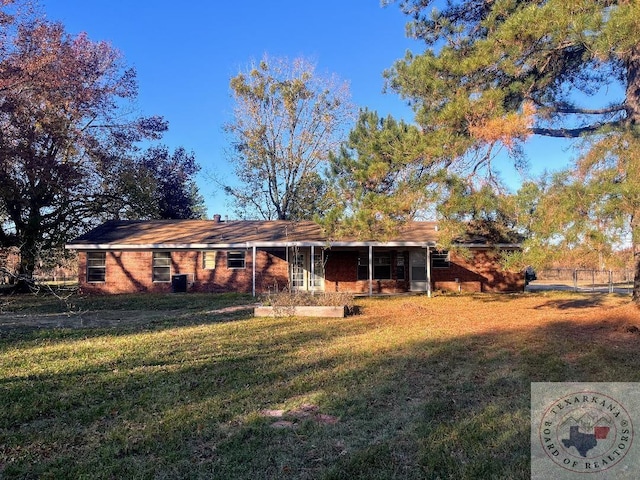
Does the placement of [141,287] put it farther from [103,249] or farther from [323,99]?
[323,99]

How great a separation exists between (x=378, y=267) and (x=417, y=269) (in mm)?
1860

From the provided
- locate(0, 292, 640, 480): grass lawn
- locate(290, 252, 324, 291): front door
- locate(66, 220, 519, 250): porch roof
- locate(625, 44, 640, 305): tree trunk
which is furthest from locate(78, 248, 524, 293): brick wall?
locate(0, 292, 640, 480): grass lawn

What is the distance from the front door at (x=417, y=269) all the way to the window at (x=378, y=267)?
3.59 ft

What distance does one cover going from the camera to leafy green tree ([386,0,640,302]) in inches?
300

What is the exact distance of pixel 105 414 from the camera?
4508 millimetres

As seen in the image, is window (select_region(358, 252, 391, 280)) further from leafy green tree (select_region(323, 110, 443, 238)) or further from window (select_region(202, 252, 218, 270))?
leafy green tree (select_region(323, 110, 443, 238))

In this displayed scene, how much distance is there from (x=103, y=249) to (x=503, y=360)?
19.4 meters

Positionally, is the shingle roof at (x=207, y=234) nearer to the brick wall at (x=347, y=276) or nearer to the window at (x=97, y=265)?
the window at (x=97, y=265)

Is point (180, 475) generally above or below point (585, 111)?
below

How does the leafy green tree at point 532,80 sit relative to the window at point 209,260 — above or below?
above

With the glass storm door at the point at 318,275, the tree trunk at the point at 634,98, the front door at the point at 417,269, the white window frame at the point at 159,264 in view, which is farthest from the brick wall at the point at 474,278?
the white window frame at the point at 159,264

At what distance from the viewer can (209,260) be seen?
21.5m

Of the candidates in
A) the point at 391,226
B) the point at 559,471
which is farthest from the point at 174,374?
the point at 391,226

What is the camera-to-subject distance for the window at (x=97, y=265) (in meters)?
A: 21.6
